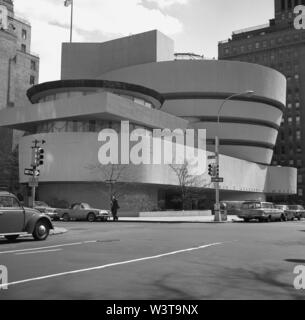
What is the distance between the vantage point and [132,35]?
8725 cm

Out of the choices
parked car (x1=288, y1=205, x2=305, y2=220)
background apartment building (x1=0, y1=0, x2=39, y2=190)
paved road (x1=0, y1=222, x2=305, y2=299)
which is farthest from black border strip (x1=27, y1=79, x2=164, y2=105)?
paved road (x1=0, y1=222, x2=305, y2=299)

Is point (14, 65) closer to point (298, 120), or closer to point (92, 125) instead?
point (92, 125)

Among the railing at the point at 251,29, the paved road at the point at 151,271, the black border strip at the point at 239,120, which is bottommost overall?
the paved road at the point at 151,271

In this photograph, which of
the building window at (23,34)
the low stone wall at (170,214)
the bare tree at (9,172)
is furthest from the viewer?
the building window at (23,34)

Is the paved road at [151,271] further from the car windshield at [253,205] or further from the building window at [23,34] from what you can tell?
the building window at [23,34]

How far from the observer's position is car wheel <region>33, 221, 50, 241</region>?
16.6 m

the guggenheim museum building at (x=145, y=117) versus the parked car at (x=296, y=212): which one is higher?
the guggenheim museum building at (x=145, y=117)

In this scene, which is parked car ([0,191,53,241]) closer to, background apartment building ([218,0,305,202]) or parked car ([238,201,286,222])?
parked car ([238,201,286,222])

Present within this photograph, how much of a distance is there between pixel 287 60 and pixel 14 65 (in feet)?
302

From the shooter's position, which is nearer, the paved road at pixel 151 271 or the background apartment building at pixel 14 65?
the paved road at pixel 151 271

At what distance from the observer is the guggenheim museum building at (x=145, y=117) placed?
55.0 metres

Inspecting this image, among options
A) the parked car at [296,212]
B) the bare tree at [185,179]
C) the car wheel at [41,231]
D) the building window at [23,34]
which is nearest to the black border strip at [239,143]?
the bare tree at [185,179]

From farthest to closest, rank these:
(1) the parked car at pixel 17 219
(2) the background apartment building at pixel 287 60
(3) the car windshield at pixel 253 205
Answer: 1. (2) the background apartment building at pixel 287 60
2. (3) the car windshield at pixel 253 205
3. (1) the parked car at pixel 17 219

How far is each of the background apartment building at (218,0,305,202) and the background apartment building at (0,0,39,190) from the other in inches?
3243
